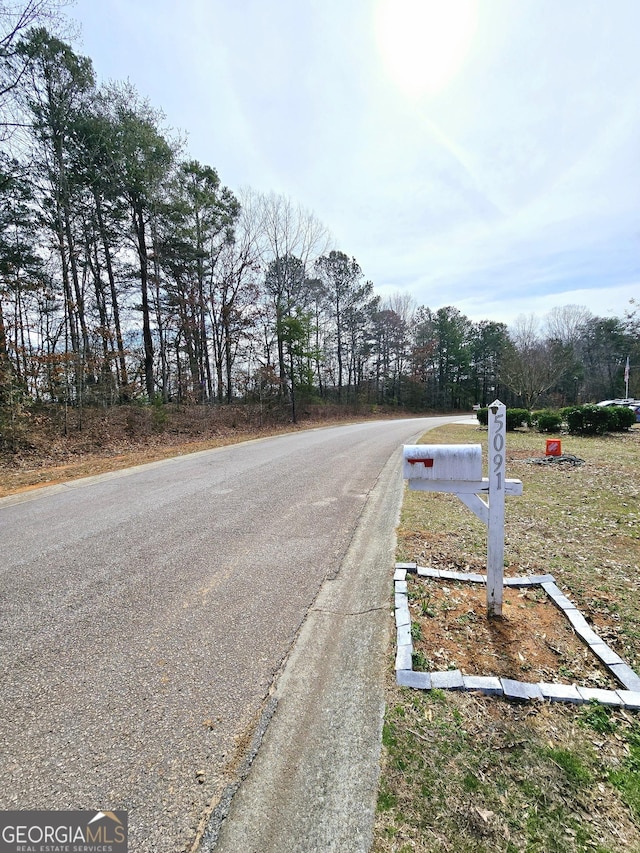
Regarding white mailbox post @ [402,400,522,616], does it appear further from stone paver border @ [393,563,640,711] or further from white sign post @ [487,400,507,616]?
stone paver border @ [393,563,640,711]

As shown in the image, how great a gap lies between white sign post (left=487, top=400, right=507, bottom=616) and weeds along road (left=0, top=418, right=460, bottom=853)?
1.29 metres

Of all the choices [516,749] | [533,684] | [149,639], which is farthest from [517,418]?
[149,639]

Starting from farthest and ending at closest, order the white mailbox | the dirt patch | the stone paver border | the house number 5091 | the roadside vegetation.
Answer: the white mailbox, the house number 5091, the dirt patch, the stone paver border, the roadside vegetation

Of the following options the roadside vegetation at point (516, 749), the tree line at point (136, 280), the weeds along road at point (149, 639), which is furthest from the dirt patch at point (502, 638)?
the tree line at point (136, 280)

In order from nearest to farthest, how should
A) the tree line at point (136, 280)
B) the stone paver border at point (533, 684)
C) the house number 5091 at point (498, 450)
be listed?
the stone paver border at point (533, 684) → the house number 5091 at point (498, 450) → the tree line at point (136, 280)

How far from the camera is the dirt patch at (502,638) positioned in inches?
79.9

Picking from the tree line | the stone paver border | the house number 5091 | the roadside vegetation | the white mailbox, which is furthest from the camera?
the tree line

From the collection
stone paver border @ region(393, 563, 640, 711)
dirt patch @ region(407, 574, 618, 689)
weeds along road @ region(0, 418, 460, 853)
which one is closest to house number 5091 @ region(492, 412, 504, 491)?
dirt patch @ region(407, 574, 618, 689)

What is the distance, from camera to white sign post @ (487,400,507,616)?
7.48ft

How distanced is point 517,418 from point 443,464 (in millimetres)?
15734

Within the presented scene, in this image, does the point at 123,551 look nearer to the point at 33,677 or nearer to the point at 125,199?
the point at 33,677

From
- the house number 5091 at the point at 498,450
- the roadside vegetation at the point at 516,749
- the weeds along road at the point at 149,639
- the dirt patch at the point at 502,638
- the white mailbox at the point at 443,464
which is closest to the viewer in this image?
the roadside vegetation at the point at 516,749

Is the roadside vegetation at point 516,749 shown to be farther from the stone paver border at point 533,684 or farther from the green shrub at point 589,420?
the green shrub at point 589,420

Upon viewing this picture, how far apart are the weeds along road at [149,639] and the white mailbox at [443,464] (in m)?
1.32
